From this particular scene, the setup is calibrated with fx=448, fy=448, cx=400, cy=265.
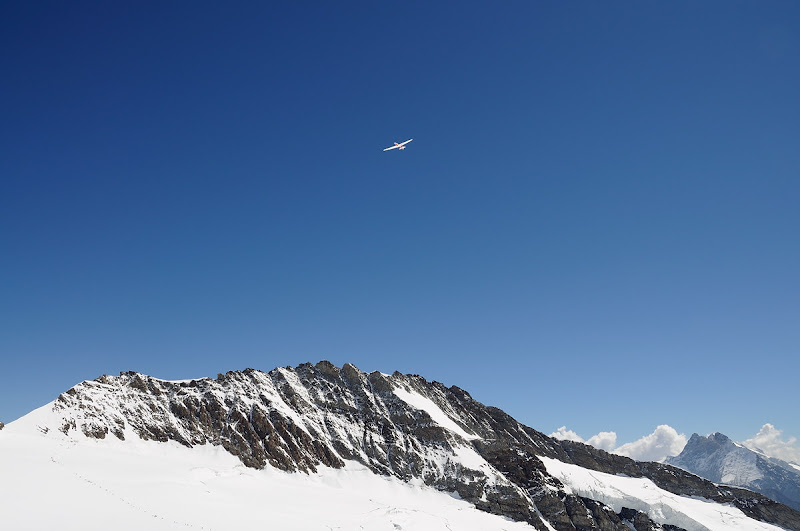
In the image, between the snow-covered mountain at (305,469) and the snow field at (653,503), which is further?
the snow field at (653,503)

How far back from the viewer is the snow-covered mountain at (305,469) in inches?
1877

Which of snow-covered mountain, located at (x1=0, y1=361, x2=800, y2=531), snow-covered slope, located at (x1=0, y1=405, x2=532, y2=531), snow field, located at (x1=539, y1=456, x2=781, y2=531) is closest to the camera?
snow-covered slope, located at (x1=0, y1=405, x2=532, y2=531)

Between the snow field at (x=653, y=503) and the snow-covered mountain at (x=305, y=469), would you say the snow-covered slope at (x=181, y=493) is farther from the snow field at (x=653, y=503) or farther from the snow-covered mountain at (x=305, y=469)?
the snow field at (x=653, y=503)

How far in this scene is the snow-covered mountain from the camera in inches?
1877

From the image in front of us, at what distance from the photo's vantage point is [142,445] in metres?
75.8

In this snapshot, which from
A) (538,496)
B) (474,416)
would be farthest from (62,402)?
(474,416)

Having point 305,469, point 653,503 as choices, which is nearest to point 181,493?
point 305,469

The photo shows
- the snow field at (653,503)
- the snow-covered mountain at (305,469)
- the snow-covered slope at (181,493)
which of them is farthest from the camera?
the snow field at (653,503)

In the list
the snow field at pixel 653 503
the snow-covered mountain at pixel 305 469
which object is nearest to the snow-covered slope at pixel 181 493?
the snow-covered mountain at pixel 305 469

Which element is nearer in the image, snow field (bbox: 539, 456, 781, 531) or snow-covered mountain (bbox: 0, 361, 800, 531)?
snow-covered mountain (bbox: 0, 361, 800, 531)

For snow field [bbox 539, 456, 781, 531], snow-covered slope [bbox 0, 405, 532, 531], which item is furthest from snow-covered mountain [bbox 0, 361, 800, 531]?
snow field [bbox 539, 456, 781, 531]

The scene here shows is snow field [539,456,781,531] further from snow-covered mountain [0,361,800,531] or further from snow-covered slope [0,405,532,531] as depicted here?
snow-covered slope [0,405,532,531]

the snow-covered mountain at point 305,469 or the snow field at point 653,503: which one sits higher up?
the snow-covered mountain at point 305,469

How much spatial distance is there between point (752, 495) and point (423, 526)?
109622mm
